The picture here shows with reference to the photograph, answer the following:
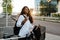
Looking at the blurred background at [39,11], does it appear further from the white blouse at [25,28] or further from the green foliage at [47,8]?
the white blouse at [25,28]

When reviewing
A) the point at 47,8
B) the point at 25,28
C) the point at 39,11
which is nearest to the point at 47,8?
the point at 47,8

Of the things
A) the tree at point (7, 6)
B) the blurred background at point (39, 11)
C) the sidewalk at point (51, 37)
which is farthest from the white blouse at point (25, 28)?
the sidewalk at point (51, 37)

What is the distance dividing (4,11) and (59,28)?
1340mm

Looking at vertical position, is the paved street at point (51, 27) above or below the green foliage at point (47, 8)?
below

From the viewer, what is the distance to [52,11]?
470 centimetres

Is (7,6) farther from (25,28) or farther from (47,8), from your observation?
(25,28)

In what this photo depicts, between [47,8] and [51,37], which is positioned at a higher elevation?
[47,8]

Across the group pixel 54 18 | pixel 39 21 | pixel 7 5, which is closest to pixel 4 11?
pixel 7 5

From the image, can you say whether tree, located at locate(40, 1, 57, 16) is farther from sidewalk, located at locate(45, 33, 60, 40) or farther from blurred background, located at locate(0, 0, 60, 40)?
sidewalk, located at locate(45, 33, 60, 40)

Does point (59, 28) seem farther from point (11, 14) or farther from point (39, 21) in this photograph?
point (11, 14)

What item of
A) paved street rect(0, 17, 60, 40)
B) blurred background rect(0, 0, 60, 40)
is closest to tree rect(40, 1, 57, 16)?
blurred background rect(0, 0, 60, 40)

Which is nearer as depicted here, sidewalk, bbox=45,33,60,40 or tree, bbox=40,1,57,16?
tree, bbox=40,1,57,16

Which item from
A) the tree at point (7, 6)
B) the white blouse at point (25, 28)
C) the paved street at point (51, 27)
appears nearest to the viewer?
the white blouse at point (25, 28)

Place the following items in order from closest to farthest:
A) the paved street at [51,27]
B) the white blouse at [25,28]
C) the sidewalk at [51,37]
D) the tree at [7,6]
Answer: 1. the white blouse at [25,28]
2. the tree at [7,6]
3. the paved street at [51,27]
4. the sidewalk at [51,37]
